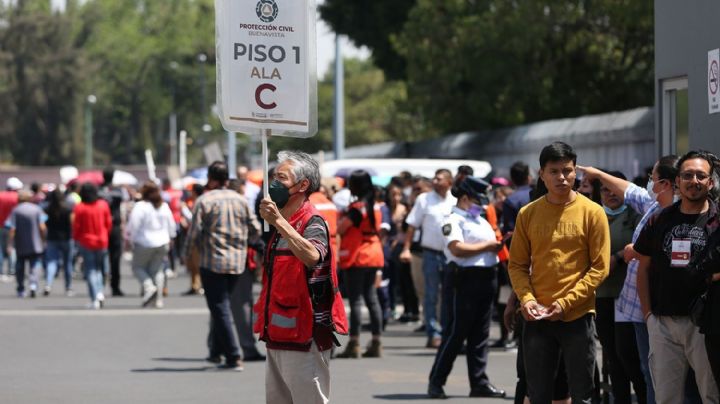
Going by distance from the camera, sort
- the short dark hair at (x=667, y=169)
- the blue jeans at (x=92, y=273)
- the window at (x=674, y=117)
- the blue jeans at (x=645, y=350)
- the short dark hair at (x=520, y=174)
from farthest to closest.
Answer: the blue jeans at (x=92, y=273) → the short dark hair at (x=520, y=174) → the window at (x=674, y=117) → the blue jeans at (x=645, y=350) → the short dark hair at (x=667, y=169)

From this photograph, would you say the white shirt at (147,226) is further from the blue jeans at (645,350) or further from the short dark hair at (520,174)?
the blue jeans at (645,350)

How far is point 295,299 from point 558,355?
5.19 feet

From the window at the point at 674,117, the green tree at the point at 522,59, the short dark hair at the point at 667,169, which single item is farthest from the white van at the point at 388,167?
the short dark hair at the point at 667,169

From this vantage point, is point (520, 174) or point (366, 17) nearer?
point (520, 174)

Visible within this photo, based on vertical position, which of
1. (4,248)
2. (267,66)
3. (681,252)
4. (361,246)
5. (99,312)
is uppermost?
(267,66)

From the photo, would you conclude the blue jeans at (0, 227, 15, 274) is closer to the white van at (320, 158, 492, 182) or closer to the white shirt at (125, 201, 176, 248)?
the white van at (320, 158, 492, 182)

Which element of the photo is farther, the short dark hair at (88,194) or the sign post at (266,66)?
the short dark hair at (88,194)

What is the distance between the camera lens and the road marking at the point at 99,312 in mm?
21094

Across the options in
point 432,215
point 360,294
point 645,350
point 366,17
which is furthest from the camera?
point 366,17

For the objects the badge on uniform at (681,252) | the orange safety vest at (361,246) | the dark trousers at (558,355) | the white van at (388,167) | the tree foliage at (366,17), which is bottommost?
the dark trousers at (558,355)

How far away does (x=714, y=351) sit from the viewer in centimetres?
810

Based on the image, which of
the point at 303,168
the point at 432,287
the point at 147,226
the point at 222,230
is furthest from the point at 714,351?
the point at 147,226

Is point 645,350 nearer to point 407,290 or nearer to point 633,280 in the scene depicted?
point 633,280

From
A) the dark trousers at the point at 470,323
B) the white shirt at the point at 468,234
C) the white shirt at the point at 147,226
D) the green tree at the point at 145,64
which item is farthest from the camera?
the green tree at the point at 145,64
